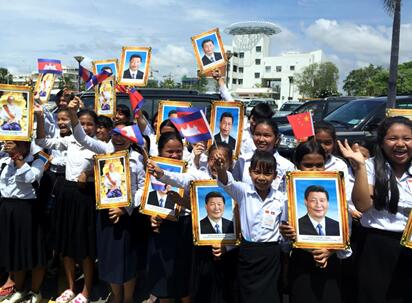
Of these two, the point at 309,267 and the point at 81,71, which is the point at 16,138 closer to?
the point at 81,71

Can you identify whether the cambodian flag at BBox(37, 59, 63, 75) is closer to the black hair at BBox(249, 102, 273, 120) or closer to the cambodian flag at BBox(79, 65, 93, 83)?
the cambodian flag at BBox(79, 65, 93, 83)

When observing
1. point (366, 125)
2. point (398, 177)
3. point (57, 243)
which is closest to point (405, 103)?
point (366, 125)

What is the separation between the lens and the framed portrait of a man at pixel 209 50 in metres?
4.10

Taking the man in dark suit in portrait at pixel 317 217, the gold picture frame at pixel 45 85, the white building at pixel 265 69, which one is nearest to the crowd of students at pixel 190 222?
the man in dark suit in portrait at pixel 317 217

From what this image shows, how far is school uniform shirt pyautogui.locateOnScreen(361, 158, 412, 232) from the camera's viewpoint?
2254mm

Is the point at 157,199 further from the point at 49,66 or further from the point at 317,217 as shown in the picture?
the point at 49,66

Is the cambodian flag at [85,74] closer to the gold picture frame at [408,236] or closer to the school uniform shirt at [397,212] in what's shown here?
the school uniform shirt at [397,212]

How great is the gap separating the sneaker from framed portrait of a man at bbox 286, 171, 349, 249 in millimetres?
2736

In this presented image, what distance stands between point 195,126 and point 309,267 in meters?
1.18

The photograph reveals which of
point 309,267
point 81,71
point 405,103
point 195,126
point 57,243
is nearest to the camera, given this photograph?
point 309,267

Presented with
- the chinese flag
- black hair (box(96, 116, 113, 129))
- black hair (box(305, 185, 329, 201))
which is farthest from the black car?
black hair (box(305, 185, 329, 201))

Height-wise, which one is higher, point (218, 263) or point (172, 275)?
point (218, 263)

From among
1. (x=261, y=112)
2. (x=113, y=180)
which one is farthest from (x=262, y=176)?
(x=261, y=112)

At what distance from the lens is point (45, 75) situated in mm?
4461
